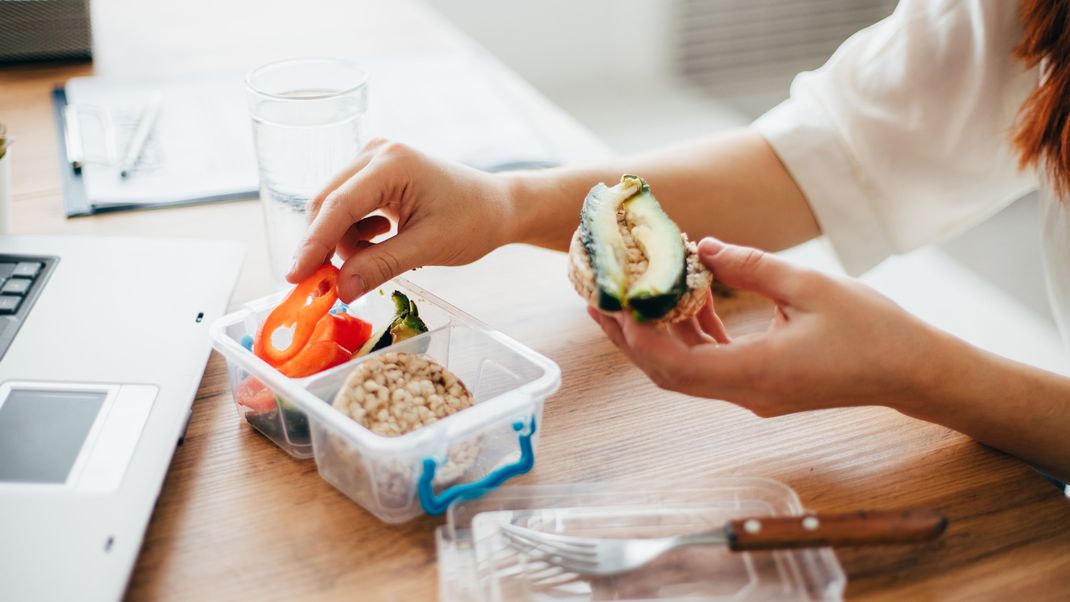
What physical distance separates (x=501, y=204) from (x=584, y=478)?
0.95 ft

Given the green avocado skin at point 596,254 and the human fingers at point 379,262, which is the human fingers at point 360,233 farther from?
the green avocado skin at point 596,254

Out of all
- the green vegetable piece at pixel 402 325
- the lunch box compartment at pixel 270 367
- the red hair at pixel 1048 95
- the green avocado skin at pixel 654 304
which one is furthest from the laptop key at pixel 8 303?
the red hair at pixel 1048 95

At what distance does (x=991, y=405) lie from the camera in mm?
699

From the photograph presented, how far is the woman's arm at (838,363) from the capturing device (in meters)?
0.63

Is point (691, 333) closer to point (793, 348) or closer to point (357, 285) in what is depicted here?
point (793, 348)

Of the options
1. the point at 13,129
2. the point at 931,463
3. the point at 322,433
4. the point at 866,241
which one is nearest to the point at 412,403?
the point at 322,433

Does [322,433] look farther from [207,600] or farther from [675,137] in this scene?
[675,137]

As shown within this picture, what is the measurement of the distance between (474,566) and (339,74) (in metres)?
0.57

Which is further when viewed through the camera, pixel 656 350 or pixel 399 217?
pixel 399 217

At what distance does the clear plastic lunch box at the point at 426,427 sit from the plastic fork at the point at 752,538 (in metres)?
0.07

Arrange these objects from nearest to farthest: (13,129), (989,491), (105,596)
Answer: (105,596)
(989,491)
(13,129)

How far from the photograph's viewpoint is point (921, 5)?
93 centimetres

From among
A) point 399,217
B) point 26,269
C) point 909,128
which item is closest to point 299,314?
point 399,217

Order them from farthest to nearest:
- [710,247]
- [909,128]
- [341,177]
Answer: [909,128]
[341,177]
[710,247]
